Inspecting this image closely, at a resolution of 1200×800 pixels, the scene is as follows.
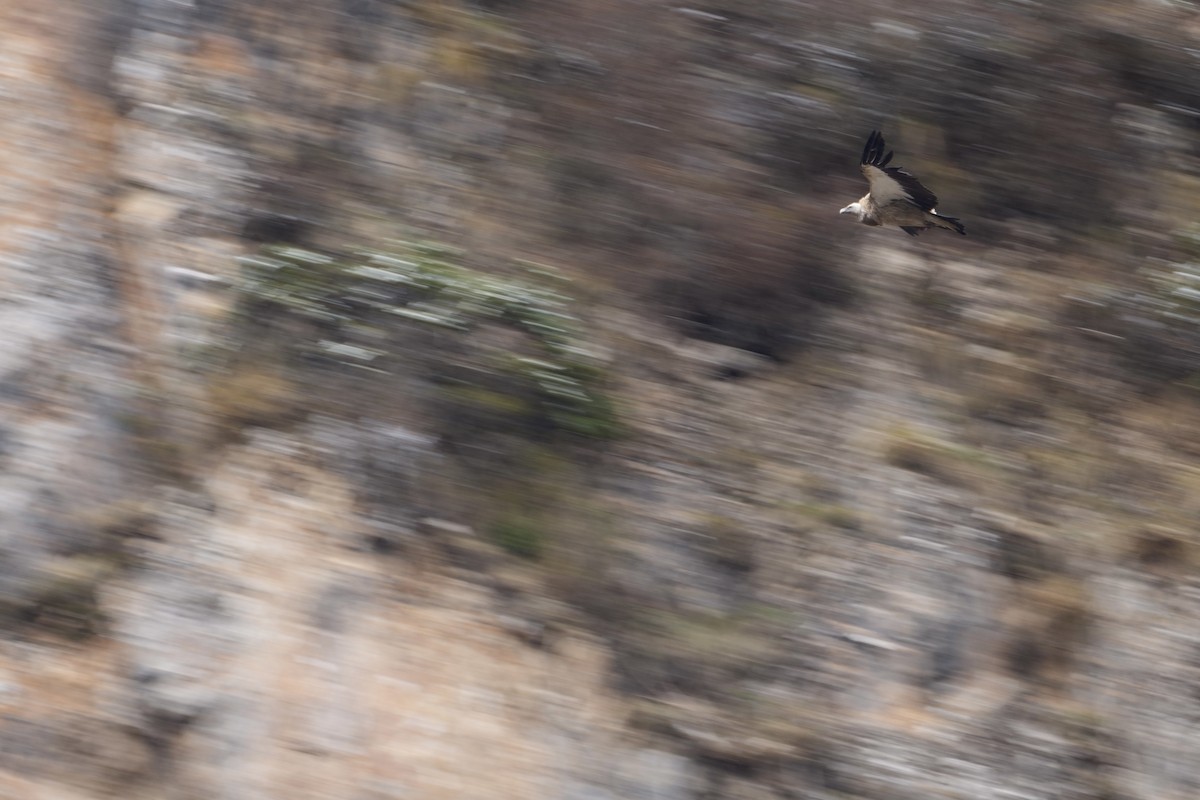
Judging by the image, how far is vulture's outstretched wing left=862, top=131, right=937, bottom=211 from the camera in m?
5.29

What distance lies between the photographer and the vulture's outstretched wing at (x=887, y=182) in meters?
5.29

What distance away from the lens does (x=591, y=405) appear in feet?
16.9

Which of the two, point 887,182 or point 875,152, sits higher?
point 875,152

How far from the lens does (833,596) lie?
16.5 ft

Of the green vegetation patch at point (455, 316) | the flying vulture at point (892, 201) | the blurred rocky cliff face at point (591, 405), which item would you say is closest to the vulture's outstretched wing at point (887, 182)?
the flying vulture at point (892, 201)

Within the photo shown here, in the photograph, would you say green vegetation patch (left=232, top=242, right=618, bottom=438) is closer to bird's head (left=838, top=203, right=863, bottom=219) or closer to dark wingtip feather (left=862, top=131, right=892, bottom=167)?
bird's head (left=838, top=203, right=863, bottom=219)

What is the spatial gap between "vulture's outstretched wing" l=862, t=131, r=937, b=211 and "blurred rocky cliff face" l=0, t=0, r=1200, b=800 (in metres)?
0.26

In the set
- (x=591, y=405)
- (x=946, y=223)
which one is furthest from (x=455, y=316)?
(x=946, y=223)

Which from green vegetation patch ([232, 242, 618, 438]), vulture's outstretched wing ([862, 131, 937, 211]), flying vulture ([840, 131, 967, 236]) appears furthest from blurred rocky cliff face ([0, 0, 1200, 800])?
vulture's outstretched wing ([862, 131, 937, 211])

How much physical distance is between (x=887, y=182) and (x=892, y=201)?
14cm

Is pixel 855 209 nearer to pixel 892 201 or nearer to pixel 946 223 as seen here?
pixel 892 201

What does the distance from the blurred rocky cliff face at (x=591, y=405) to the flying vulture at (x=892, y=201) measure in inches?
5.4

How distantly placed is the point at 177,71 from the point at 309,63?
676mm

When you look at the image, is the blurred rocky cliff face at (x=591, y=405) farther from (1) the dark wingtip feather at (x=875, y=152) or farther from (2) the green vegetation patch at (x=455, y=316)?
(1) the dark wingtip feather at (x=875, y=152)
